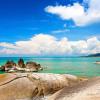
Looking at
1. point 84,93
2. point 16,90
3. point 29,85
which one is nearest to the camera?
point 84,93

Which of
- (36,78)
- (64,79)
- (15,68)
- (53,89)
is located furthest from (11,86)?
(15,68)

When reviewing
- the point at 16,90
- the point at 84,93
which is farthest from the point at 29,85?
the point at 84,93

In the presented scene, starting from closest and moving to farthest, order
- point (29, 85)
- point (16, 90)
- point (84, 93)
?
point (84, 93) → point (16, 90) → point (29, 85)

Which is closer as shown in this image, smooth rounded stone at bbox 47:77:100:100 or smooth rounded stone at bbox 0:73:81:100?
smooth rounded stone at bbox 47:77:100:100

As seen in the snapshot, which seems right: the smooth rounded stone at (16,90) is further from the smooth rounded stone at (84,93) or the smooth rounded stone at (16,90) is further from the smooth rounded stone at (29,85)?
the smooth rounded stone at (84,93)

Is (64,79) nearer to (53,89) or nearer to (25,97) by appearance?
(53,89)

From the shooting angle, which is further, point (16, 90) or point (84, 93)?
point (16, 90)

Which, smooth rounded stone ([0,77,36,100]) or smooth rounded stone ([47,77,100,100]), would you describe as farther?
smooth rounded stone ([0,77,36,100])

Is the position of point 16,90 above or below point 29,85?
below

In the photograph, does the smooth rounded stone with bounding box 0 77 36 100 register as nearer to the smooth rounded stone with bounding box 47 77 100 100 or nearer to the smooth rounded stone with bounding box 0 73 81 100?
the smooth rounded stone with bounding box 0 73 81 100

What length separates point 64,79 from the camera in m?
9.70

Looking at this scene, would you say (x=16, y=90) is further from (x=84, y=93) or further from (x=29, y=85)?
(x=84, y=93)

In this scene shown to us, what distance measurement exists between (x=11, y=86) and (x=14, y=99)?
1.65ft

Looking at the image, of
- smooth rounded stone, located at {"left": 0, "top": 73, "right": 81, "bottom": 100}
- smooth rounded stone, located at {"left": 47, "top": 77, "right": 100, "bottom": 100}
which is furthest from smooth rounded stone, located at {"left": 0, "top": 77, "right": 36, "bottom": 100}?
smooth rounded stone, located at {"left": 47, "top": 77, "right": 100, "bottom": 100}
